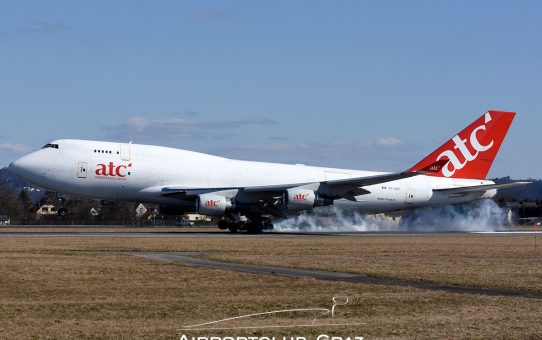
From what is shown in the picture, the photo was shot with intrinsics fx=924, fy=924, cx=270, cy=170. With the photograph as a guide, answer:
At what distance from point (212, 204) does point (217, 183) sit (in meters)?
3.22

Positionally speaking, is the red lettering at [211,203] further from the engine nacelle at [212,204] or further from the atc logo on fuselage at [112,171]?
the atc logo on fuselage at [112,171]

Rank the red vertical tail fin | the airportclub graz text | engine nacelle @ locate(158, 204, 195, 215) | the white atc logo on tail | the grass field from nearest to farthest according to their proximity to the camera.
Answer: the grass field → the airportclub graz text → engine nacelle @ locate(158, 204, 195, 215) → the white atc logo on tail → the red vertical tail fin

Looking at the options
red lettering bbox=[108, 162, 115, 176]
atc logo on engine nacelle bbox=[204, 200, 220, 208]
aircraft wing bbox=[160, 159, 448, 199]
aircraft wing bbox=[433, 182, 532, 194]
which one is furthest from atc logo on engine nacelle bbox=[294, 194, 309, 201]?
aircraft wing bbox=[433, 182, 532, 194]

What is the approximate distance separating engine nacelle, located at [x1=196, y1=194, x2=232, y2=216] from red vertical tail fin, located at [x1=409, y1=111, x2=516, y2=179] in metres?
16.8

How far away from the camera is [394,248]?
4175cm

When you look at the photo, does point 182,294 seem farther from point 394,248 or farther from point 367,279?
point 394,248

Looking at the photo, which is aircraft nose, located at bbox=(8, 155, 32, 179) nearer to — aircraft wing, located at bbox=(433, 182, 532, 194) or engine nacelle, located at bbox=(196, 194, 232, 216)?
engine nacelle, located at bbox=(196, 194, 232, 216)

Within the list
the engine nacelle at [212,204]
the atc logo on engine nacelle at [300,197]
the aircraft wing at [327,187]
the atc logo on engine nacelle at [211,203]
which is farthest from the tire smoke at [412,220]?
the atc logo on engine nacelle at [211,203]

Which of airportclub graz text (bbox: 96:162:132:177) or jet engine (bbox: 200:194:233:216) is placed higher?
airportclub graz text (bbox: 96:162:132:177)

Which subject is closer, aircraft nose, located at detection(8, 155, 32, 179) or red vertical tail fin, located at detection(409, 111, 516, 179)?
aircraft nose, located at detection(8, 155, 32, 179)

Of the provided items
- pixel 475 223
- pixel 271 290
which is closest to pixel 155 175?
pixel 475 223

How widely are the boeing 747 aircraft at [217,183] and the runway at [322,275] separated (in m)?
22.4

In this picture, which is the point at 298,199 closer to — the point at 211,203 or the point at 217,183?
the point at 211,203

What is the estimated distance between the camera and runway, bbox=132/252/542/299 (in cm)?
2130
